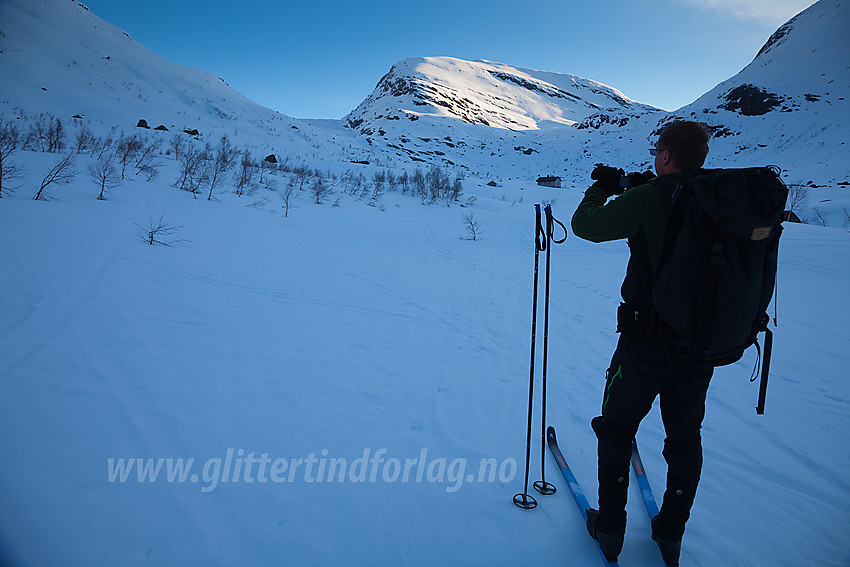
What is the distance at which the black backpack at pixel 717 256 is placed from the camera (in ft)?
4.38

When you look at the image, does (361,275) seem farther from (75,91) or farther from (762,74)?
(762,74)

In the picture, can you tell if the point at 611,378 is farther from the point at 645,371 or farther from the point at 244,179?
the point at 244,179

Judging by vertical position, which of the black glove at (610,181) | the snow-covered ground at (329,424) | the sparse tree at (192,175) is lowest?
the snow-covered ground at (329,424)

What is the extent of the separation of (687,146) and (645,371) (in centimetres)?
99

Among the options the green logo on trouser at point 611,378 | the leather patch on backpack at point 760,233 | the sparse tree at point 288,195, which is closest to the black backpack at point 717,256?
the leather patch on backpack at point 760,233

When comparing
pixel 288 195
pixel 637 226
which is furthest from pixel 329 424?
pixel 288 195

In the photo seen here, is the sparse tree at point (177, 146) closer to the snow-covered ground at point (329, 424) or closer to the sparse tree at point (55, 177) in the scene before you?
the sparse tree at point (55, 177)

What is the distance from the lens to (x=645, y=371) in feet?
5.28

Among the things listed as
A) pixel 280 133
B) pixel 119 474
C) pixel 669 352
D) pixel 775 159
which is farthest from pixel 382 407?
pixel 775 159

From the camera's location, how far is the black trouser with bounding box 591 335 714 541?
1.61 m

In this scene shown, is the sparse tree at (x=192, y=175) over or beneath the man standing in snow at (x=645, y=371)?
over

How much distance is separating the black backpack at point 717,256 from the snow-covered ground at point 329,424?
133 centimetres

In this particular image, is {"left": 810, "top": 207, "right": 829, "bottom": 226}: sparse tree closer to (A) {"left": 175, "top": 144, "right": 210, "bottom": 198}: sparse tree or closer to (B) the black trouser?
(B) the black trouser

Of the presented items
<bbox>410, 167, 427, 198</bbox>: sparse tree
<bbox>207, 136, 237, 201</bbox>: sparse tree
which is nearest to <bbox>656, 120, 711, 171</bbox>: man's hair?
<bbox>207, 136, 237, 201</bbox>: sparse tree
